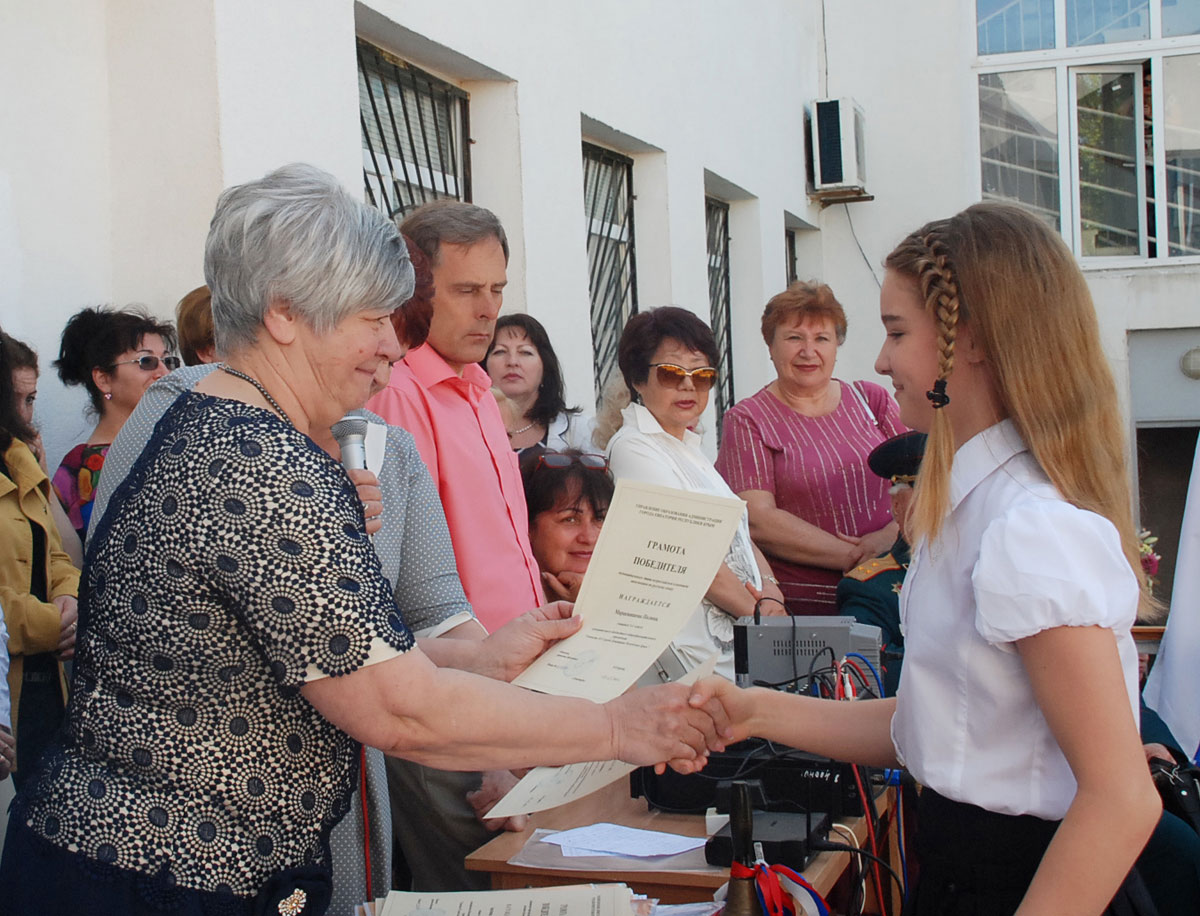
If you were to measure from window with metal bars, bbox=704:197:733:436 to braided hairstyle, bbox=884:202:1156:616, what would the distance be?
702cm

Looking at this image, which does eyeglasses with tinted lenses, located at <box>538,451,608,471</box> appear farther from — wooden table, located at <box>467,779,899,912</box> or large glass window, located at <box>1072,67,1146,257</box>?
large glass window, located at <box>1072,67,1146,257</box>

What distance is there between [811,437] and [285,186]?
10.7 feet

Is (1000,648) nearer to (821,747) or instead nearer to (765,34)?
A: (821,747)

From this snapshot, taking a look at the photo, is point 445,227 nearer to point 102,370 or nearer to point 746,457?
point 102,370

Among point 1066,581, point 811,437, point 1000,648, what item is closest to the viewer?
point 1066,581

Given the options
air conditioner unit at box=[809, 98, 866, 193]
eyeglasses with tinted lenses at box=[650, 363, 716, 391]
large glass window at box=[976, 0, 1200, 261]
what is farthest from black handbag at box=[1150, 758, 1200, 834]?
large glass window at box=[976, 0, 1200, 261]

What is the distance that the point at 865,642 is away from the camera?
3.00 meters

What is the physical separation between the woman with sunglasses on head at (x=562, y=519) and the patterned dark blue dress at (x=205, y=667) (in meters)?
1.82

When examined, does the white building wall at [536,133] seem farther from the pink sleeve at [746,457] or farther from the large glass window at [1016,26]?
the pink sleeve at [746,457]

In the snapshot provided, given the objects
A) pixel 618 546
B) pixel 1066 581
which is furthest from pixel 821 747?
pixel 1066 581

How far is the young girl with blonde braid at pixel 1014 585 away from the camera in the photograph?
147cm

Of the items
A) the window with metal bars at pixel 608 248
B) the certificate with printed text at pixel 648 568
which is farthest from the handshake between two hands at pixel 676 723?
the window with metal bars at pixel 608 248

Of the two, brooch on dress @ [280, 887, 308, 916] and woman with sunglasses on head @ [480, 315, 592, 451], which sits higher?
woman with sunglasses on head @ [480, 315, 592, 451]

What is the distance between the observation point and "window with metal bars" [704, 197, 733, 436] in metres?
8.89
